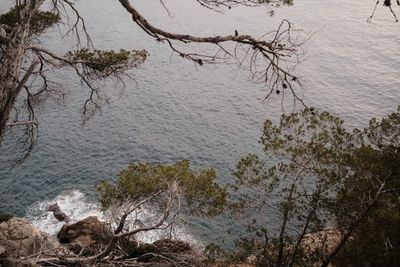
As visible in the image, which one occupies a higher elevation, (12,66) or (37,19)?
(37,19)

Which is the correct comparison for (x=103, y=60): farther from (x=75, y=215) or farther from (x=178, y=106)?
(x=178, y=106)

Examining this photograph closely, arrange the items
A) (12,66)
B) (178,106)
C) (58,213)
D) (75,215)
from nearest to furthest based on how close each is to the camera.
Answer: (12,66)
(58,213)
(75,215)
(178,106)

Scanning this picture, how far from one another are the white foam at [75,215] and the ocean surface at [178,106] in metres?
0.07

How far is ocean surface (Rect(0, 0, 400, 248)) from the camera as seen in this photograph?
953 inches

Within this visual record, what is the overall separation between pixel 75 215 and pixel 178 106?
1360 cm

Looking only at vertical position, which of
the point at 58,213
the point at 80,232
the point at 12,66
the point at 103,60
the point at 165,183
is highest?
the point at 103,60

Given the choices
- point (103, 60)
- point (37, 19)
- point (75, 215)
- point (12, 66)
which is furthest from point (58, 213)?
point (12, 66)

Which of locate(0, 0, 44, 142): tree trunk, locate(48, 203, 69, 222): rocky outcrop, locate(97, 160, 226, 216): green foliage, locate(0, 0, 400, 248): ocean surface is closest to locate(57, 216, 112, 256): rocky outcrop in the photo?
locate(48, 203, 69, 222): rocky outcrop

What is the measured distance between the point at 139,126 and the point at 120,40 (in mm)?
14310

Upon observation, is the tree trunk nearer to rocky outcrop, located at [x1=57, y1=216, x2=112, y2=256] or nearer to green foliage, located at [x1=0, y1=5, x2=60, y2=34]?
green foliage, located at [x1=0, y1=5, x2=60, y2=34]

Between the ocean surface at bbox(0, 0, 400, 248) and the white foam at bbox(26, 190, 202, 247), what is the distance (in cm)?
7

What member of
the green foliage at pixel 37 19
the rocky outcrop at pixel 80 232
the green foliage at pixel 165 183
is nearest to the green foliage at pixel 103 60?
the green foliage at pixel 37 19

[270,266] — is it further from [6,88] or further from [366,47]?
[366,47]

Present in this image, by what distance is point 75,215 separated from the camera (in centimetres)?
2267
